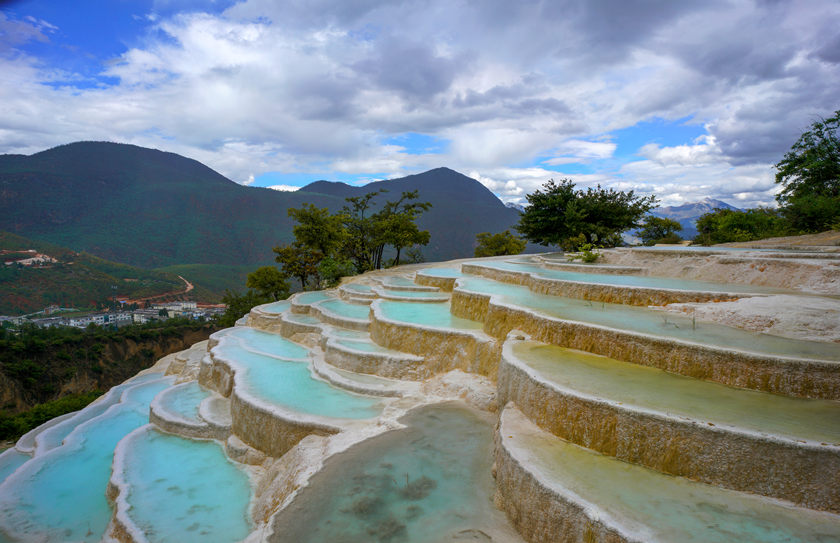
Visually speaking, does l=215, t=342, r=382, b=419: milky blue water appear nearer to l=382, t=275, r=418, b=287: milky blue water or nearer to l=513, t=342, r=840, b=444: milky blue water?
l=513, t=342, r=840, b=444: milky blue water

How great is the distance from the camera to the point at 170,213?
95750 millimetres

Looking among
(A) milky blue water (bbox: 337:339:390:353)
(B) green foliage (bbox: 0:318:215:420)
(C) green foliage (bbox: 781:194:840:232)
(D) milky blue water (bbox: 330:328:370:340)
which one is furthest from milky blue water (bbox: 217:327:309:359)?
(B) green foliage (bbox: 0:318:215:420)

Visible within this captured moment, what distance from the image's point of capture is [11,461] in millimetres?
10586

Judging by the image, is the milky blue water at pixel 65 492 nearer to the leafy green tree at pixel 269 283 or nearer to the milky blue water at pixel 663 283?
the milky blue water at pixel 663 283

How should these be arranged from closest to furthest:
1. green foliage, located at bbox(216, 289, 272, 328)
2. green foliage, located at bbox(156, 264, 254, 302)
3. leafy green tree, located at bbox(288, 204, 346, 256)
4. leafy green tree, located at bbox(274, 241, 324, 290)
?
leafy green tree, located at bbox(288, 204, 346, 256) → leafy green tree, located at bbox(274, 241, 324, 290) → green foliage, located at bbox(216, 289, 272, 328) → green foliage, located at bbox(156, 264, 254, 302)

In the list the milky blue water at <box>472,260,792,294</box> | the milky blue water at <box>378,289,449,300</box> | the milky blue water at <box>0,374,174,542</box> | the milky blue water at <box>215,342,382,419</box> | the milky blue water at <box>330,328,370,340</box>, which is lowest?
the milky blue water at <box>0,374,174,542</box>

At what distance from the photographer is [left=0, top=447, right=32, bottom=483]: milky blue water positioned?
10000 mm

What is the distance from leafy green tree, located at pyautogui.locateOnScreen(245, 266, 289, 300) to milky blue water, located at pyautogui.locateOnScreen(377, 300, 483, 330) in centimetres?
1720

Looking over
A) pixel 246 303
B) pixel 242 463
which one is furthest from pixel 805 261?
pixel 246 303

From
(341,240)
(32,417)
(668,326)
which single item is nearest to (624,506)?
(668,326)

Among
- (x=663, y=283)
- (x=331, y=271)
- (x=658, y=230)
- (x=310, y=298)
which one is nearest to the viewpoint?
(x=663, y=283)

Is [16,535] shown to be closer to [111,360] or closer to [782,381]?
[782,381]

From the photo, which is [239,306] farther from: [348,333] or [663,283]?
[663,283]

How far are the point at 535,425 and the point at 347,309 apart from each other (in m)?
9.46
